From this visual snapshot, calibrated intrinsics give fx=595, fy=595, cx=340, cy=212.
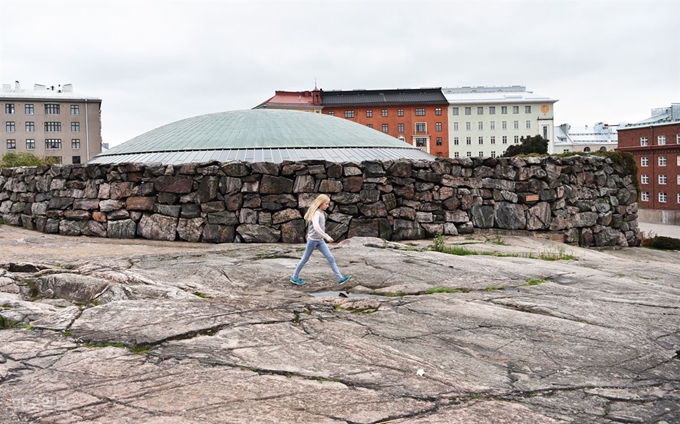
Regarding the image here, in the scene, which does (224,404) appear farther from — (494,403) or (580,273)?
(580,273)

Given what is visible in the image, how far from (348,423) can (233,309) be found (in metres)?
2.45

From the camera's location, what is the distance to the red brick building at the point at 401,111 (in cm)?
7212

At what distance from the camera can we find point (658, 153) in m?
56.0

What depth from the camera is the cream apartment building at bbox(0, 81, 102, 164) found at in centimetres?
6775

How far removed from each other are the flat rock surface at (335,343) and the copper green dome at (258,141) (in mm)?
5672

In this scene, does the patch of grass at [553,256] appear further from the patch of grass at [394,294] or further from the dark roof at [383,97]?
the dark roof at [383,97]

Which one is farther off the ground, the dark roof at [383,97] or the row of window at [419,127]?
the dark roof at [383,97]

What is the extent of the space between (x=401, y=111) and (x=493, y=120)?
14.7 m

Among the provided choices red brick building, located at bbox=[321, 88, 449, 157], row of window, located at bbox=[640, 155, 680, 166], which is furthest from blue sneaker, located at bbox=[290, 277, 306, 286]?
red brick building, located at bbox=[321, 88, 449, 157]

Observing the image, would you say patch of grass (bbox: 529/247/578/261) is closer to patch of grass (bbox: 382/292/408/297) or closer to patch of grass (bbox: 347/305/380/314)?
patch of grass (bbox: 382/292/408/297)

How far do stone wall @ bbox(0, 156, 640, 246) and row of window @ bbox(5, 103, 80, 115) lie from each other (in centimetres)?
6203

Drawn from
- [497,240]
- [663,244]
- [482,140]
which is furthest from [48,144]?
[497,240]

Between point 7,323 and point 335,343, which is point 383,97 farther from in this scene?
point 335,343

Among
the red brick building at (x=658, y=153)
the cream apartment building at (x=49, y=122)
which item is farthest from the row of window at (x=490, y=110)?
the cream apartment building at (x=49, y=122)
